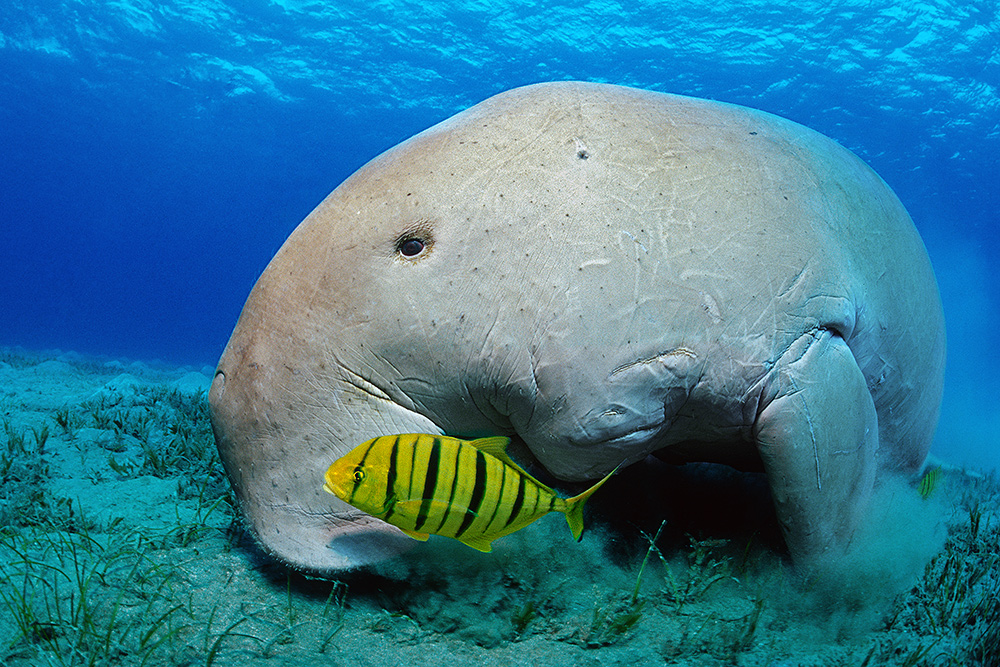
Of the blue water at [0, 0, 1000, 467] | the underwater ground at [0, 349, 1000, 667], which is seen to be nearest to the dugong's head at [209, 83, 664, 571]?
the underwater ground at [0, 349, 1000, 667]

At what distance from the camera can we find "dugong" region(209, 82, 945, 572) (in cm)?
189

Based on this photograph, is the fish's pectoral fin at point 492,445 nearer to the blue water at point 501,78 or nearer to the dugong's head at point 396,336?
the dugong's head at point 396,336

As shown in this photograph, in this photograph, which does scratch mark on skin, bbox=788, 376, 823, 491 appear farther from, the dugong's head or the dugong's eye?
the dugong's eye

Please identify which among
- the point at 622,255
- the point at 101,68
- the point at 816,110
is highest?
the point at 101,68

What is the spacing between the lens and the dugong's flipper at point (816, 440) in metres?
1.99

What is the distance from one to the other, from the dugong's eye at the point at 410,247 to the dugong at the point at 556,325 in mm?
13

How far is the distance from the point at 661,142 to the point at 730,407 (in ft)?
3.55

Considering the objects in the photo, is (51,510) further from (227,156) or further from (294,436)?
(227,156)

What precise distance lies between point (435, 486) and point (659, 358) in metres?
0.92

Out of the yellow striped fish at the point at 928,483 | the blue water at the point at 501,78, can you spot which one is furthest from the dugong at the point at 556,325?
the blue water at the point at 501,78

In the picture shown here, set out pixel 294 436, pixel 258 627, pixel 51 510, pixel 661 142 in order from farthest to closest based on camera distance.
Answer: pixel 51 510 < pixel 661 142 < pixel 294 436 < pixel 258 627

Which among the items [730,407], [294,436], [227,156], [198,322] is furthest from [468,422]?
[198,322]

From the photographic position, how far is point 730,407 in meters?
2.04

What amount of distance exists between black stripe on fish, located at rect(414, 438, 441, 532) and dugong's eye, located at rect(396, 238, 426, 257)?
0.79 meters
